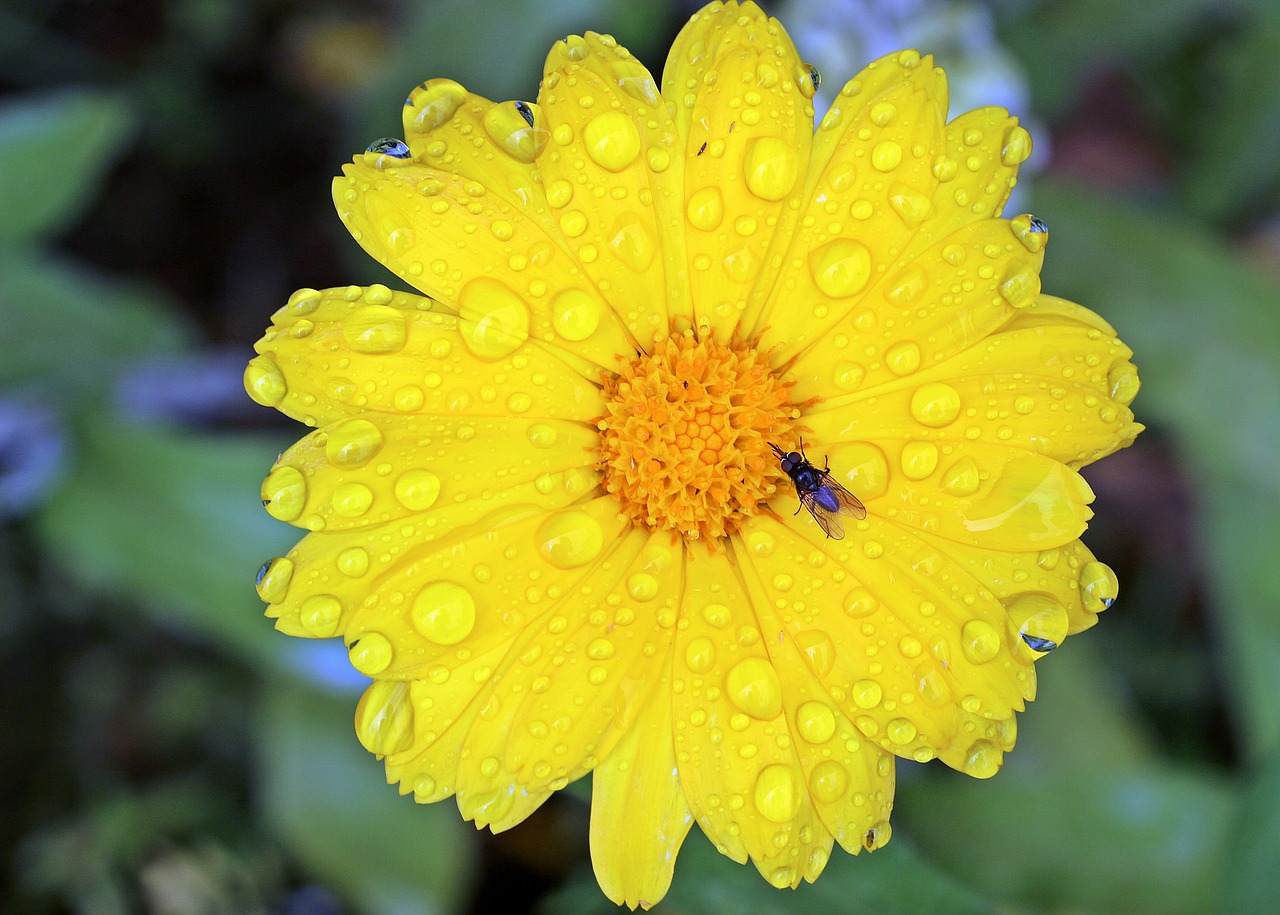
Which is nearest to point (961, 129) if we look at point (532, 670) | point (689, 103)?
point (689, 103)

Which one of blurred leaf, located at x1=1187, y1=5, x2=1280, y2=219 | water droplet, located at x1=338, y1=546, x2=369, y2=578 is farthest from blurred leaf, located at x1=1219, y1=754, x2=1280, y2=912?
blurred leaf, located at x1=1187, y1=5, x2=1280, y2=219

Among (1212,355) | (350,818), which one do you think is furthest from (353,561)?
(1212,355)

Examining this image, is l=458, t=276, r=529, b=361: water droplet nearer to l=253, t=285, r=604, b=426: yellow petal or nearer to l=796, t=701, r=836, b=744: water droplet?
l=253, t=285, r=604, b=426: yellow petal

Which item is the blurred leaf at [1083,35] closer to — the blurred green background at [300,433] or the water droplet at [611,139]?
the blurred green background at [300,433]

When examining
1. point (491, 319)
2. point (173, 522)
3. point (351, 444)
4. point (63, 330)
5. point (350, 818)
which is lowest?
point (350, 818)

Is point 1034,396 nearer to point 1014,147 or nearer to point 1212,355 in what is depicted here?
point 1014,147

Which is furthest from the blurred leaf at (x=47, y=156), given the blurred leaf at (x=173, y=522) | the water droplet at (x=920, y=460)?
the water droplet at (x=920, y=460)
